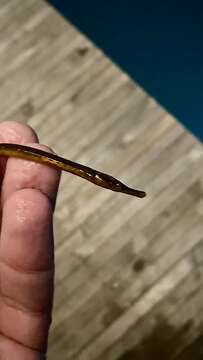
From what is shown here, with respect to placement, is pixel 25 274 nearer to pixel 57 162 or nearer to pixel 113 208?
pixel 57 162

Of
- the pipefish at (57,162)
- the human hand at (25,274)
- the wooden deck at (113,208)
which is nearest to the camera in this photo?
the human hand at (25,274)

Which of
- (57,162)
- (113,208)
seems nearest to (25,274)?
(57,162)

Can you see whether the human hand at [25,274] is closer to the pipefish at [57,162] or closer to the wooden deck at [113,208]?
the pipefish at [57,162]

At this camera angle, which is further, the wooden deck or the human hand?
the wooden deck

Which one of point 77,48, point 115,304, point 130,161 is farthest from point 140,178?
point 77,48

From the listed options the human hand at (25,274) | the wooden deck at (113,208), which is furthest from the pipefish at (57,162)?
the wooden deck at (113,208)

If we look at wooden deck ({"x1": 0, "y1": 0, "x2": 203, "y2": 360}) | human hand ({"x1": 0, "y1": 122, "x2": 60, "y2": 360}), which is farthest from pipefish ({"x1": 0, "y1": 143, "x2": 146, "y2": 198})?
wooden deck ({"x1": 0, "y1": 0, "x2": 203, "y2": 360})

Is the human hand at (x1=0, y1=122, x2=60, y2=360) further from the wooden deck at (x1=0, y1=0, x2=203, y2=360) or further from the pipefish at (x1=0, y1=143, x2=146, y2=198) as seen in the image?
the wooden deck at (x1=0, y1=0, x2=203, y2=360)
